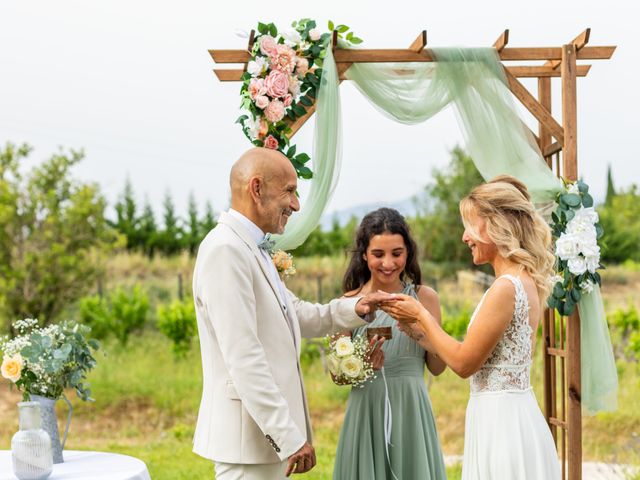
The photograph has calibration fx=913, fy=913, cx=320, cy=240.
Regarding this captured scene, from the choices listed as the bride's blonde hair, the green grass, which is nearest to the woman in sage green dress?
the bride's blonde hair

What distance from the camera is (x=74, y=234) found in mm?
12062

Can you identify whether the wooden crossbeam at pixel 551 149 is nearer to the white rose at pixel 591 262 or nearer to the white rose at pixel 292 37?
the white rose at pixel 591 262

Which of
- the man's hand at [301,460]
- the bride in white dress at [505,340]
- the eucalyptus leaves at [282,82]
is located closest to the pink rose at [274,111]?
the eucalyptus leaves at [282,82]

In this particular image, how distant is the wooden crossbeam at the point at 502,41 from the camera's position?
5648mm

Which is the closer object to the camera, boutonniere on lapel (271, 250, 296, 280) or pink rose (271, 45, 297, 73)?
boutonniere on lapel (271, 250, 296, 280)

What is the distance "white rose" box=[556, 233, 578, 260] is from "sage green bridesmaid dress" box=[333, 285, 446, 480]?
4.84 ft

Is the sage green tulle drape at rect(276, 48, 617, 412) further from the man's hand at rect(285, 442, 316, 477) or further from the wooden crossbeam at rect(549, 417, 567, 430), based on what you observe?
the man's hand at rect(285, 442, 316, 477)

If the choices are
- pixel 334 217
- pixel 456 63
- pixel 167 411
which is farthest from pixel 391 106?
pixel 334 217

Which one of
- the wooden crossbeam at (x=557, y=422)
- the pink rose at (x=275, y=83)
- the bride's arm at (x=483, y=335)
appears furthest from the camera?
the wooden crossbeam at (x=557, y=422)

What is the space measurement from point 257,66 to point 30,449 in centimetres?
252

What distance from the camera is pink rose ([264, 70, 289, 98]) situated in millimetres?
5242

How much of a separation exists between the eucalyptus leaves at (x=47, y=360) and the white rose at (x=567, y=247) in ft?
9.58

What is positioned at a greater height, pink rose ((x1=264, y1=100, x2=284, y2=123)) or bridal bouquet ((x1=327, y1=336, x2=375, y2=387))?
pink rose ((x1=264, y1=100, x2=284, y2=123))

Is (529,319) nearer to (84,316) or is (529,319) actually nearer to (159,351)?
(159,351)
